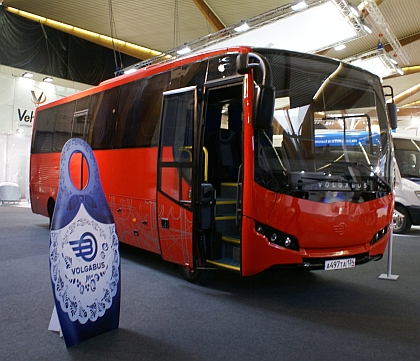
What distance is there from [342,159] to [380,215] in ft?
2.75

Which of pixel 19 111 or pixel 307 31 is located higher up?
pixel 307 31

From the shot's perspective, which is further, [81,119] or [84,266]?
[81,119]

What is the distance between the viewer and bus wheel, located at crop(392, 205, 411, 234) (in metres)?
10.5

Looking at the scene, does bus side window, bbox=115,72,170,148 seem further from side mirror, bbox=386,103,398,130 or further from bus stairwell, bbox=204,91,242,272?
side mirror, bbox=386,103,398,130

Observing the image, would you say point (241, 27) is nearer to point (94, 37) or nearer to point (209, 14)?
point (209, 14)

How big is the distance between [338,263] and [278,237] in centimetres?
75

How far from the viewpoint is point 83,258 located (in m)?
3.93

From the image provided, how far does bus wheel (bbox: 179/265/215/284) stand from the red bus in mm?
16

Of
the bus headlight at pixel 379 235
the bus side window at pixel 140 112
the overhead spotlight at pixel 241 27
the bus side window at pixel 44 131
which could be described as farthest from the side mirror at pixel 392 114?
the bus side window at pixel 44 131

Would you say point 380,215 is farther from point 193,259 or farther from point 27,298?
point 27,298

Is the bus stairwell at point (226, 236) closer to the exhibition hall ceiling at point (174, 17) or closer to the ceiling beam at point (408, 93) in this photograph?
the exhibition hall ceiling at point (174, 17)

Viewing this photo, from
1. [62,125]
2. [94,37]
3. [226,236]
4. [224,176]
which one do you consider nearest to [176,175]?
[226,236]

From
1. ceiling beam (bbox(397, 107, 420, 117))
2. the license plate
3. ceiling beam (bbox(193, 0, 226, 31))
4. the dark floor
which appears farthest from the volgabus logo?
ceiling beam (bbox(397, 107, 420, 117))

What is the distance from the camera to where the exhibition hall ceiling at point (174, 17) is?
1352cm
